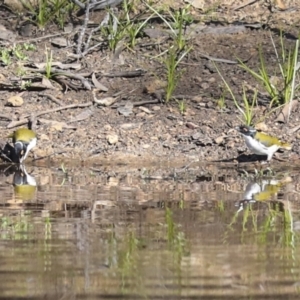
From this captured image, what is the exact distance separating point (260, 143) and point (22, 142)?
2.03m

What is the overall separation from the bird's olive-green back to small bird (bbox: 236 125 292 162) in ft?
6.14

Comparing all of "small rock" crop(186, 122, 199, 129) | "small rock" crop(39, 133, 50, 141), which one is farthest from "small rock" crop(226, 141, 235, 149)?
"small rock" crop(39, 133, 50, 141)

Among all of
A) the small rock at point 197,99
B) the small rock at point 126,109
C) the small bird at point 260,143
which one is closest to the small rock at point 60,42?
the small rock at point 126,109

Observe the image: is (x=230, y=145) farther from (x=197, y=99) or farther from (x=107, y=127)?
(x=107, y=127)

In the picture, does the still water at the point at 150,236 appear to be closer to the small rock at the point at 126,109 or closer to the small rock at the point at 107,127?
the small rock at the point at 107,127

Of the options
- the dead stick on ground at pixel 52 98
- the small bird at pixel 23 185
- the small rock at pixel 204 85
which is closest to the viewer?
the small bird at pixel 23 185

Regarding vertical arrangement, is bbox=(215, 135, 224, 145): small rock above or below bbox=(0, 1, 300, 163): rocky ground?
below

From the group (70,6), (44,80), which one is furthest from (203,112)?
(70,6)

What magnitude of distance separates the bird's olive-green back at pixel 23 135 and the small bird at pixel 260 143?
187 centimetres

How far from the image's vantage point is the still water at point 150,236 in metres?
3.97

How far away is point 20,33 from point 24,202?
15.5 ft

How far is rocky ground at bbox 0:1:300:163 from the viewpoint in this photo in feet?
27.5

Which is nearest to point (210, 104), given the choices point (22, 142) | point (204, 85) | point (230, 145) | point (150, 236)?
point (204, 85)

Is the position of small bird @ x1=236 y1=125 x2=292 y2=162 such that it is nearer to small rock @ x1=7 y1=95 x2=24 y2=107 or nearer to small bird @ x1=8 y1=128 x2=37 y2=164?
small bird @ x1=8 y1=128 x2=37 y2=164
